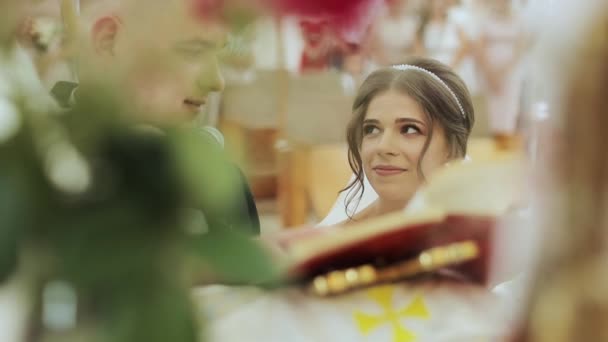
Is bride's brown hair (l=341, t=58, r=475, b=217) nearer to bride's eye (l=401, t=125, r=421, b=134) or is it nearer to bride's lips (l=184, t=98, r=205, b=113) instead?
bride's eye (l=401, t=125, r=421, b=134)

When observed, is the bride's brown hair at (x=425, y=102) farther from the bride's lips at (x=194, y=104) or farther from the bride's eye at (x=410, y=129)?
the bride's lips at (x=194, y=104)

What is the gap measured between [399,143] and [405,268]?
0.20ft

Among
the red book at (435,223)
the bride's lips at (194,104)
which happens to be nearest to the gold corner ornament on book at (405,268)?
the red book at (435,223)

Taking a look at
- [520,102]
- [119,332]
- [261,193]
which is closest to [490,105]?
[520,102]

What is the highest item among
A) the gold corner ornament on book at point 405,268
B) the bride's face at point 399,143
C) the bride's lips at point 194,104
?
the bride's lips at point 194,104

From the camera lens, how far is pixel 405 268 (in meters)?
0.32

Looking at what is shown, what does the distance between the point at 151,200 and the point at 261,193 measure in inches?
5.4

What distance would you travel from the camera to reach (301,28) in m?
0.21

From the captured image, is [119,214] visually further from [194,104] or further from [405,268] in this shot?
[405,268]

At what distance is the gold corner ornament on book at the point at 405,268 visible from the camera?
316mm

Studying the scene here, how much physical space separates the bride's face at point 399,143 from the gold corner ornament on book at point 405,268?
0.10ft

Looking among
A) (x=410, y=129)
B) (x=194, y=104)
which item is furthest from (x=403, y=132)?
(x=194, y=104)

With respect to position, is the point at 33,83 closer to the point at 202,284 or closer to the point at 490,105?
the point at 202,284

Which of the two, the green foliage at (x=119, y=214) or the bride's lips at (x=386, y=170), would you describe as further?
the bride's lips at (x=386, y=170)
